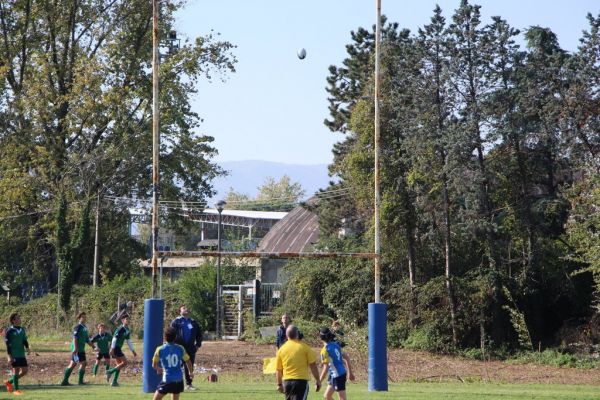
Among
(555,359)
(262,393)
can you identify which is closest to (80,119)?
(555,359)

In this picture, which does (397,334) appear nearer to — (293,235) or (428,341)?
(428,341)

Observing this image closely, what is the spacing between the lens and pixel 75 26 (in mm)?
53781

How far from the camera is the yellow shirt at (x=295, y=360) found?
14.8m

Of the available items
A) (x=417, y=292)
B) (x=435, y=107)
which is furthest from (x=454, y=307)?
(x=435, y=107)

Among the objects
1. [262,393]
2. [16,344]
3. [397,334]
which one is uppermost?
[397,334]

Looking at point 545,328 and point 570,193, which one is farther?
point 545,328

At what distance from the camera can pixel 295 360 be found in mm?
14836

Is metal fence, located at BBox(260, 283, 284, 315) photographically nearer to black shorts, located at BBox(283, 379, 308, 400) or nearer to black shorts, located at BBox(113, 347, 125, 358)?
black shorts, located at BBox(113, 347, 125, 358)

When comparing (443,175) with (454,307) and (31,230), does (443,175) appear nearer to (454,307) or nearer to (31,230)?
(454,307)

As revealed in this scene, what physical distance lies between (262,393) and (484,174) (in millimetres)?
21414

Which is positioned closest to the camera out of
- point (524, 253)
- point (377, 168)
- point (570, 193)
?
point (377, 168)

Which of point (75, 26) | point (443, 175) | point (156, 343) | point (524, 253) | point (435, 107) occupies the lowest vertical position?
point (156, 343)

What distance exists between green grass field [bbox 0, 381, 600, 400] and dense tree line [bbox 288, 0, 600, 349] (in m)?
15.3

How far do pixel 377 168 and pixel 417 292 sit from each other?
68.1 feet
